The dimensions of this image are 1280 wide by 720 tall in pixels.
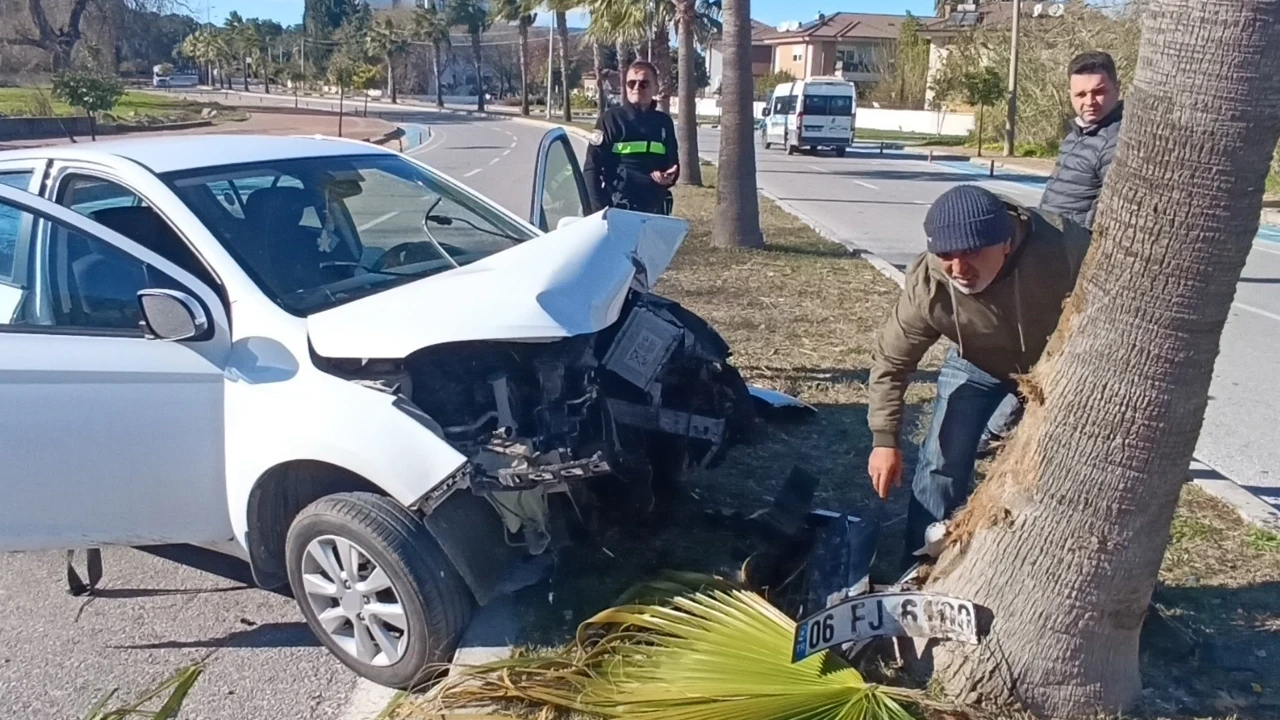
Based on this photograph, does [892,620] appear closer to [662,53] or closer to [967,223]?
[967,223]

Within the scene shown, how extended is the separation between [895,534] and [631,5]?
1961 cm

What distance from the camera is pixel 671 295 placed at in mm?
10078

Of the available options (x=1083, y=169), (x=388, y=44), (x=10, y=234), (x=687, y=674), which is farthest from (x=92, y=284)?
(x=388, y=44)

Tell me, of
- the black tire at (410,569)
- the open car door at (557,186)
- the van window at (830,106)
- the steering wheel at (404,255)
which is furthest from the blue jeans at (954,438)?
the van window at (830,106)

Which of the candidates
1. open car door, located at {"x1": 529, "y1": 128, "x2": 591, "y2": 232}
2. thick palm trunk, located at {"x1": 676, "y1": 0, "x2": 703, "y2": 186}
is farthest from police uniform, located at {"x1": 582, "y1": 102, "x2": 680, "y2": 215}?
thick palm trunk, located at {"x1": 676, "y1": 0, "x2": 703, "y2": 186}

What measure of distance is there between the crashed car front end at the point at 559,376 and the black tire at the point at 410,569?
0.14m

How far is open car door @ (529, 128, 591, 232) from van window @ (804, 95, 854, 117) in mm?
31033

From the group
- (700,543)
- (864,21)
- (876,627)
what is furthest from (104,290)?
(864,21)

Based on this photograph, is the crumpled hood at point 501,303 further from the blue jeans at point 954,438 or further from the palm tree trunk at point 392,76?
the palm tree trunk at point 392,76

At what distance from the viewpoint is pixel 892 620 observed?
10.8 ft

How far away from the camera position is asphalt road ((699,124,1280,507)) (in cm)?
623

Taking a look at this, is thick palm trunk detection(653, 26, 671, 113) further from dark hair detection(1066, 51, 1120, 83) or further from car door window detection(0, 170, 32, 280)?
car door window detection(0, 170, 32, 280)

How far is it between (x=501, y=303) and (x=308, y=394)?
2.16 ft

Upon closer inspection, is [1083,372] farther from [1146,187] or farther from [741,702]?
[741,702]
